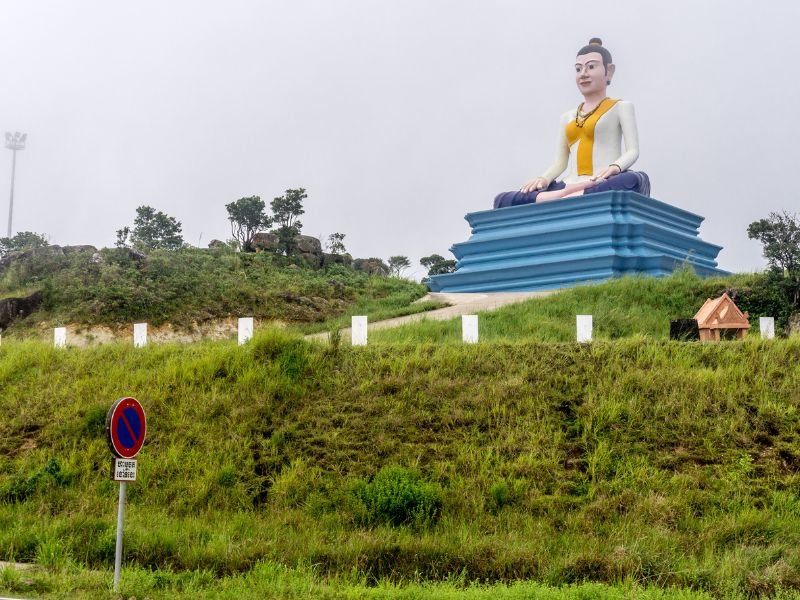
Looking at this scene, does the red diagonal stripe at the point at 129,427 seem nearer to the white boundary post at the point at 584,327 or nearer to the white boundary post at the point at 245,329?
the white boundary post at the point at 245,329

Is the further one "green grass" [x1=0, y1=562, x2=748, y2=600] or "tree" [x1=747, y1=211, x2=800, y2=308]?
"tree" [x1=747, y1=211, x2=800, y2=308]

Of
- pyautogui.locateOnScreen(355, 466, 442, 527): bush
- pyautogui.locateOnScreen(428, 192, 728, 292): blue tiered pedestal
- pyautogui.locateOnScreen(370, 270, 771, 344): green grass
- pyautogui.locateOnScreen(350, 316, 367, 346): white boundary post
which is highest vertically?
pyautogui.locateOnScreen(428, 192, 728, 292): blue tiered pedestal

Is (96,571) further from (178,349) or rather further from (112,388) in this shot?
(178,349)

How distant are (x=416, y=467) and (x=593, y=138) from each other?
15533 mm

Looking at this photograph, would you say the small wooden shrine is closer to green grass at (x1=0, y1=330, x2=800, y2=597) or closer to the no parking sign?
green grass at (x1=0, y1=330, x2=800, y2=597)

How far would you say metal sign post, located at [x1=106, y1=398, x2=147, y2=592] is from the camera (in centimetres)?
667

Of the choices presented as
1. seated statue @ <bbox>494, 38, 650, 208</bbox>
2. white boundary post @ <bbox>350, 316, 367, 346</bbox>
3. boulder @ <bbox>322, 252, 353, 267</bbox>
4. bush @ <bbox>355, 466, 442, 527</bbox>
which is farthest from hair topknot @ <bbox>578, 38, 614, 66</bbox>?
bush @ <bbox>355, 466, 442, 527</bbox>

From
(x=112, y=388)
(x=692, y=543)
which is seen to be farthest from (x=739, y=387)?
(x=112, y=388)

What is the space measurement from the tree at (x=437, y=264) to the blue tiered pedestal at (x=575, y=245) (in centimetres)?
1747

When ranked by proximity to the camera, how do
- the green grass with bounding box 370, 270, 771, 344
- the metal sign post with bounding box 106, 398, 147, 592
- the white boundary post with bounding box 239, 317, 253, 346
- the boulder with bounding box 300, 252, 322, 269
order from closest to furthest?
the metal sign post with bounding box 106, 398, 147, 592
the white boundary post with bounding box 239, 317, 253, 346
the green grass with bounding box 370, 270, 771, 344
the boulder with bounding box 300, 252, 322, 269

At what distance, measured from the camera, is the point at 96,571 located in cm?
719

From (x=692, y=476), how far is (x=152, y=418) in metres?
5.83

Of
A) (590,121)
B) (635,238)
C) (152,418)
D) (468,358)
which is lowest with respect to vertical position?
(152,418)

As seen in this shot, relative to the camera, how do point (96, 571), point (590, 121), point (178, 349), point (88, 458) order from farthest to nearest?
point (590, 121)
point (178, 349)
point (88, 458)
point (96, 571)
